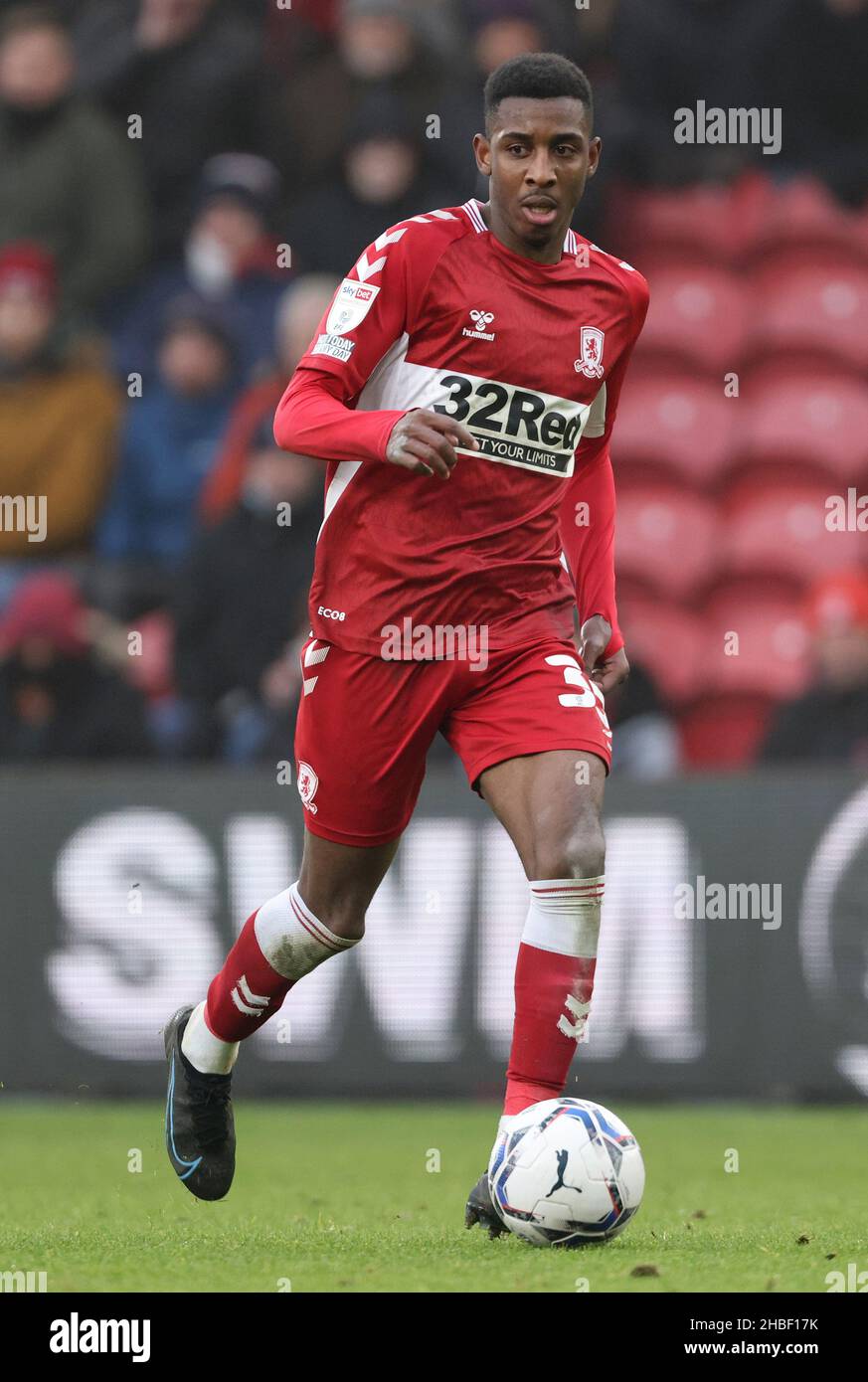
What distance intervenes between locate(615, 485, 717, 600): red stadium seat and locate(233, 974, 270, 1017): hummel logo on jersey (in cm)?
600

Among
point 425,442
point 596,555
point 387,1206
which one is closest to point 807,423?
point 596,555

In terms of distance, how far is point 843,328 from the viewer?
37.8ft

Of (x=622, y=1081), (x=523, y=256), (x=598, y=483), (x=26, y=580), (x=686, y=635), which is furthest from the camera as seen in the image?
(x=686, y=635)

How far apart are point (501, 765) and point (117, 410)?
657 centimetres

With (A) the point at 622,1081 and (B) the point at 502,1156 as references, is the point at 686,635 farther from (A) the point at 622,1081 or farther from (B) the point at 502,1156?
(B) the point at 502,1156

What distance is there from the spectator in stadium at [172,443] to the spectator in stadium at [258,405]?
5.8 inches

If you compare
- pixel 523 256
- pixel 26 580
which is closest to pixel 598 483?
pixel 523 256

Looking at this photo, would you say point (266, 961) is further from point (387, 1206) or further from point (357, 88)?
point (357, 88)

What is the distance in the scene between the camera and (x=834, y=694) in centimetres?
986

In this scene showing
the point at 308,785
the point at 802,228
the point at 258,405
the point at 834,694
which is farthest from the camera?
the point at 802,228

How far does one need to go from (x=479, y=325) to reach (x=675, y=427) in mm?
6585

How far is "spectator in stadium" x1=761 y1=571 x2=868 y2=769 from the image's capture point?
32.1 feet
